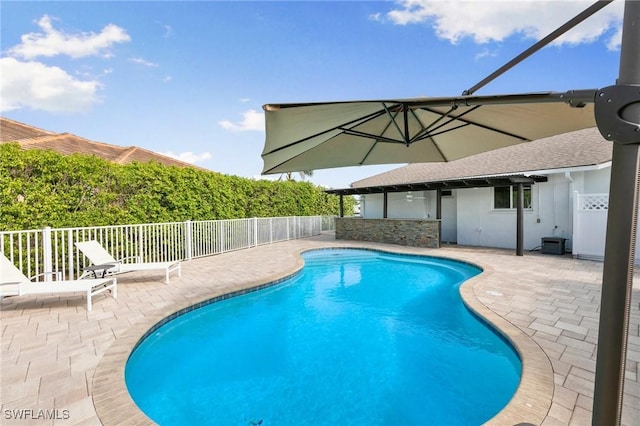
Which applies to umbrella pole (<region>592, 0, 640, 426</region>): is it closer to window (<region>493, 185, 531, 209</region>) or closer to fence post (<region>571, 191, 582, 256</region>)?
fence post (<region>571, 191, 582, 256</region>)

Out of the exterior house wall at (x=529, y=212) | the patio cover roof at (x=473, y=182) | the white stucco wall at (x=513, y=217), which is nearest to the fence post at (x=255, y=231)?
the patio cover roof at (x=473, y=182)

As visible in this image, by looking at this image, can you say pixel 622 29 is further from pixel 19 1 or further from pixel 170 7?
pixel 19 1

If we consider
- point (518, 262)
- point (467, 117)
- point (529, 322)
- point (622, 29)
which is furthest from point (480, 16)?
point (518, 262)

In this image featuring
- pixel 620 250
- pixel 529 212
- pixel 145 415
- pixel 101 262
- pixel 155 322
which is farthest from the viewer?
pixel 529 212

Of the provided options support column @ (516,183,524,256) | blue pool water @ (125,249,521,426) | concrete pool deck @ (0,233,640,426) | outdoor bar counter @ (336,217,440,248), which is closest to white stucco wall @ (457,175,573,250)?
support column @ (516,183,524,256)

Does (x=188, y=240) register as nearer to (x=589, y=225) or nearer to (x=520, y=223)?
(x=520, y=223)

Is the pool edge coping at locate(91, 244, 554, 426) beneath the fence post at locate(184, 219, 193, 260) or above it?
beneath

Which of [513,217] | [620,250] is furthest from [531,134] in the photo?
[513,217]

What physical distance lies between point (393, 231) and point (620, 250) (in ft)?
44.7

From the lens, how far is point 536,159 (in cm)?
1241

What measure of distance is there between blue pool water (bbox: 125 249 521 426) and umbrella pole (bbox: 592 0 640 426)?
7.40ft

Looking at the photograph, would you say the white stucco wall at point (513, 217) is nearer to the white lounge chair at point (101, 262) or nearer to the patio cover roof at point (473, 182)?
the patio cover roof at point (473, 182)

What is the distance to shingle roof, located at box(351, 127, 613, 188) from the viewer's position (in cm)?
1078

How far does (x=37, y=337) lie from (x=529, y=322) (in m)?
7.51
